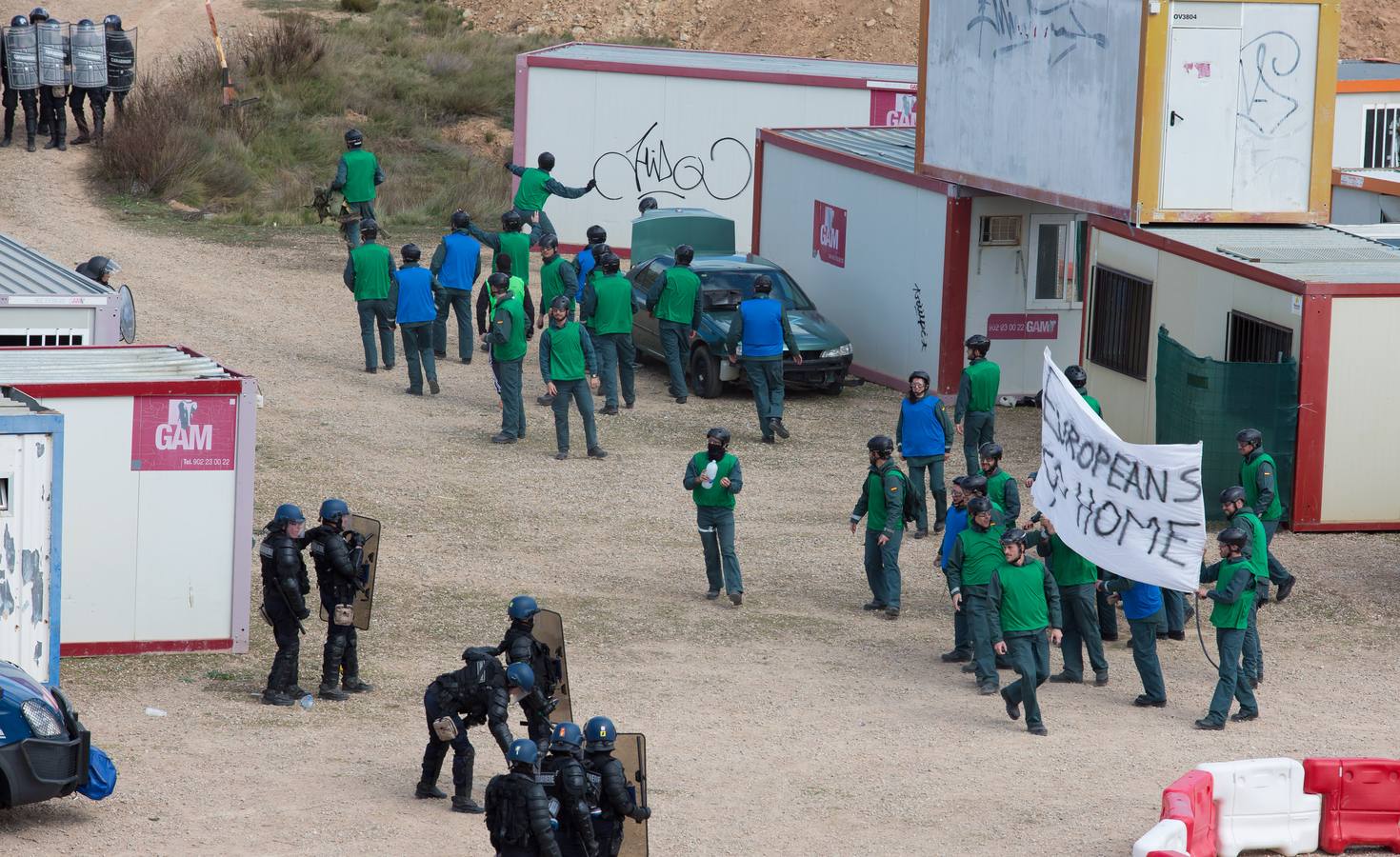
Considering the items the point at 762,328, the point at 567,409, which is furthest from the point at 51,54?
the point at 762,328

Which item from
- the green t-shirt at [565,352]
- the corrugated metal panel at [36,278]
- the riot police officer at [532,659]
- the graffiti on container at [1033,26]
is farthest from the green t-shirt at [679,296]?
the riot police officer at [532,659]

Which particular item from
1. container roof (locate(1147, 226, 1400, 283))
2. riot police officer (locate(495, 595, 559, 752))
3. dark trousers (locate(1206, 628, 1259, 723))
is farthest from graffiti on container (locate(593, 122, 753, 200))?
riot police officer (locate(495, 595, 559, 752))

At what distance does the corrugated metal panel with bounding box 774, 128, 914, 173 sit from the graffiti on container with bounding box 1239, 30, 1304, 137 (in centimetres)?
468

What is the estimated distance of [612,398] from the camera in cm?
2142

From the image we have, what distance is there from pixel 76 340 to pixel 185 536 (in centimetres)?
319

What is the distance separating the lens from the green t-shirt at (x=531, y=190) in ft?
84.4

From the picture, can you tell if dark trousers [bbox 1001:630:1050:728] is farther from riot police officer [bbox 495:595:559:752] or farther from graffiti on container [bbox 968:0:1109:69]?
graffiti on container [bbox 968:0:1109:69]

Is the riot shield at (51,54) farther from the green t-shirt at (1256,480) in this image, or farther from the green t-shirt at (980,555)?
the green t-shirt at (1256,480)

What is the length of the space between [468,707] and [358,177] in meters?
16.5

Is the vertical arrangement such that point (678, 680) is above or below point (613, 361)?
below

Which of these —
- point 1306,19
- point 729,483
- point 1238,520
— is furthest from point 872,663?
point 1306,19

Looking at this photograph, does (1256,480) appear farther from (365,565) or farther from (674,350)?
(674,350)

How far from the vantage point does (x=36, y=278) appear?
55.1 feet

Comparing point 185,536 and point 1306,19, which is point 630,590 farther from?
point 1306,19
